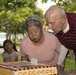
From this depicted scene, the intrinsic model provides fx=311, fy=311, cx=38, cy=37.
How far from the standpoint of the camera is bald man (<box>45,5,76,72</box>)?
198 centimetres

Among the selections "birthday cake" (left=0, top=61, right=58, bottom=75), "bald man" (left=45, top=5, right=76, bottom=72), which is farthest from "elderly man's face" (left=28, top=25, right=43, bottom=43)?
"birthday cake" (left=0, top=61, right=58, bottom=75)

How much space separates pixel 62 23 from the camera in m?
2.00

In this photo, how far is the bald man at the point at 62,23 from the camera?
6.48 feet

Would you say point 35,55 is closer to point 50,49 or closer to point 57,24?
point 50,49

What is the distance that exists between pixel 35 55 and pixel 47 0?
37.4ft

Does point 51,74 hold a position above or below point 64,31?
below

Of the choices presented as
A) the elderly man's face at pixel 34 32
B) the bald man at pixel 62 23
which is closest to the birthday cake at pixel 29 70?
the bald man at pixel 62 23

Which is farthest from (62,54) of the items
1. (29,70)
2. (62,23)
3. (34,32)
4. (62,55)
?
(29,70)

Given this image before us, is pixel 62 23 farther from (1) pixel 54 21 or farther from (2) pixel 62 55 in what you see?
(2) pixel 62 55

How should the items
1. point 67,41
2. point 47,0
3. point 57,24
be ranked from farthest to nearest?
point 47,0 → point 67,41 → point 57,24

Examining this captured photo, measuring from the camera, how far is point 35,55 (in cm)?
254

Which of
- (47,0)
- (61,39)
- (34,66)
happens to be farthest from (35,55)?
(47,0)

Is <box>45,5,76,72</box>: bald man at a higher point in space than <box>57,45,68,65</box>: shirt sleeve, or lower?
higher

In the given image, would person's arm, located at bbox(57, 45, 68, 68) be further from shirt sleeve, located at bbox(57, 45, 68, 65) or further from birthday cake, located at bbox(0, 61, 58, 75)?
birthday cake, located at bbox(0, 61, 58, 75)
